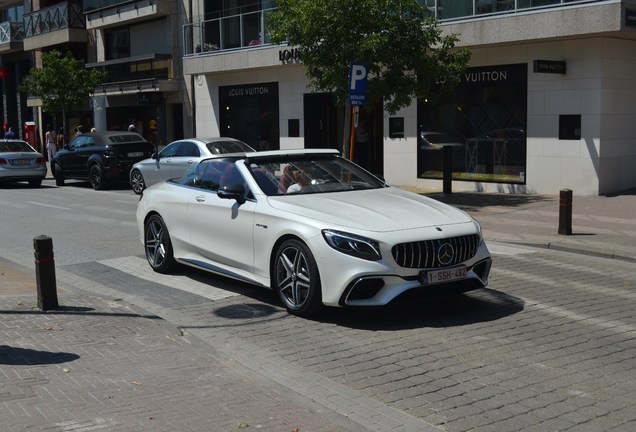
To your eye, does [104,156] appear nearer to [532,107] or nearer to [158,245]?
[532,107]

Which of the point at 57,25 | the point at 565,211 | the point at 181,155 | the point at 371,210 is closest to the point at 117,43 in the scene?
the point at 57,25

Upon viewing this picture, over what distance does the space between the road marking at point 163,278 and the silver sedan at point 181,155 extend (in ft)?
26.8

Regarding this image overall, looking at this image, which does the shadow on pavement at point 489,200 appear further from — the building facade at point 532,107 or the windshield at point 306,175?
the windshield at point 306,175

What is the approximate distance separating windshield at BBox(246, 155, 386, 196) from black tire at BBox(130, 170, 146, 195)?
13.5m

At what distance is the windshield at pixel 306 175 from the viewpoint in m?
8.49

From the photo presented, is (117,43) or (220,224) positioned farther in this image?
(117,43)

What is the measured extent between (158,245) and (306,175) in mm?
2494

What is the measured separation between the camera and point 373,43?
17219mm

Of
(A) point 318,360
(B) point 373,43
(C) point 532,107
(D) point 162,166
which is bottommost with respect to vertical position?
(A) point 318,360

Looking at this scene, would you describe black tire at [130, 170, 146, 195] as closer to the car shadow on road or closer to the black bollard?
the black bollard

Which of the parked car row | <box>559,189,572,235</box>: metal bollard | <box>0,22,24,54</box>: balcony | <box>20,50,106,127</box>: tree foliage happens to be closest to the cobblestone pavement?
<box>559,189,572,235</box>: metal bollard

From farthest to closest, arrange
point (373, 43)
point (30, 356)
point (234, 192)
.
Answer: point (373, 43), point (234, 192), point (30, 356)

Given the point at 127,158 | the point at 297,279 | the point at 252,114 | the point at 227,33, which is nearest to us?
the point at 297,279

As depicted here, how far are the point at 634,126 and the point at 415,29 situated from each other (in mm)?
5776
